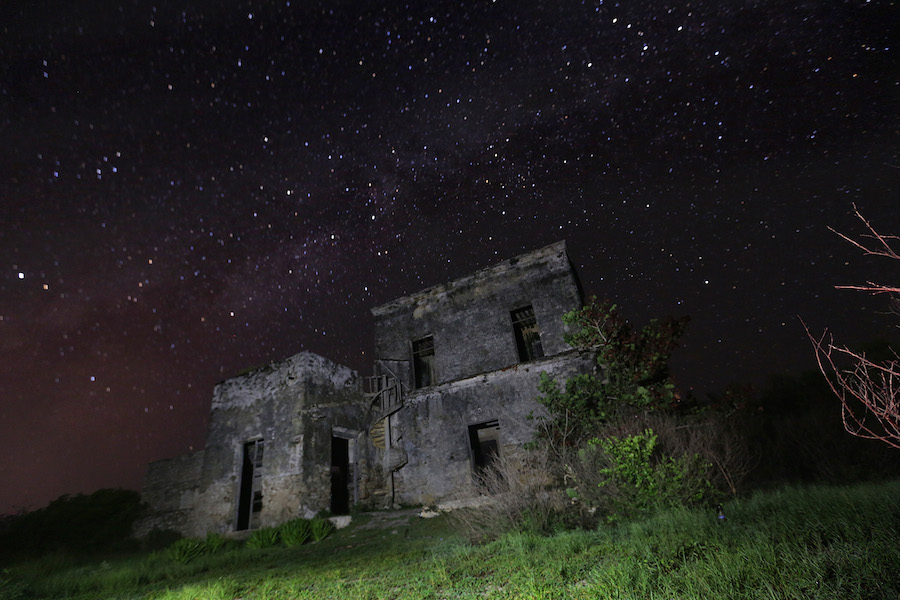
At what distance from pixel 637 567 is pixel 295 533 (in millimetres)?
9658

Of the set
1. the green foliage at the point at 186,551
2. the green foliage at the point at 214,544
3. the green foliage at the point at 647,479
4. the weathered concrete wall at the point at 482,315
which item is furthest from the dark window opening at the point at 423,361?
the green foliage at the point at 647,479

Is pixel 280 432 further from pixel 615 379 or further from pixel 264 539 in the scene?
pixel 615 379

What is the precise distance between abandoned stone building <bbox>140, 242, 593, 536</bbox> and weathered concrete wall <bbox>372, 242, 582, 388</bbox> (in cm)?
4

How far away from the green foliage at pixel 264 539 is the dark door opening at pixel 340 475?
3523 mm

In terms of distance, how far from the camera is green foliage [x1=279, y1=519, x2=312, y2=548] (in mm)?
10497

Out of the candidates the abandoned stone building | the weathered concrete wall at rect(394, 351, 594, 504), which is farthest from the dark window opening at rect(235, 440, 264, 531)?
the weathered concrete wall at rect(394, 351, 594, 504)

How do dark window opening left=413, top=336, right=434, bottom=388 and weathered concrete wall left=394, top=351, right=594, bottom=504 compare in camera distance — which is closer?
weathered concrete wall left=394, top=351, right=594, bottom=504

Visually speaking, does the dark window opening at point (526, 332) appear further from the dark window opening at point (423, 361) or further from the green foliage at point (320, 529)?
the green foliage at point (320, 529)

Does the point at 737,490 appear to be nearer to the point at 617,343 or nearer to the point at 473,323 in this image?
the point at 617,343

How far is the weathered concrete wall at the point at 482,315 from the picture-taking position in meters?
14.7

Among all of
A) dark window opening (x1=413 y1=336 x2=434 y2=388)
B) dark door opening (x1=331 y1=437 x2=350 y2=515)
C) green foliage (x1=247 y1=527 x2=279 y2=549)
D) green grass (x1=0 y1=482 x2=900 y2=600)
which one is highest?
A: dark window opening (x1=413 y1=336 x2=434 y2=388)

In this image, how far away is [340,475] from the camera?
49.8 ft

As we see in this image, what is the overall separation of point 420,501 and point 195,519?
8.24 m

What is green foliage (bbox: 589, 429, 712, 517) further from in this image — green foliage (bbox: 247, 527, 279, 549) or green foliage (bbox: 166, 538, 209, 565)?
green foliage (bbox: 166, 538, 209, 565)
